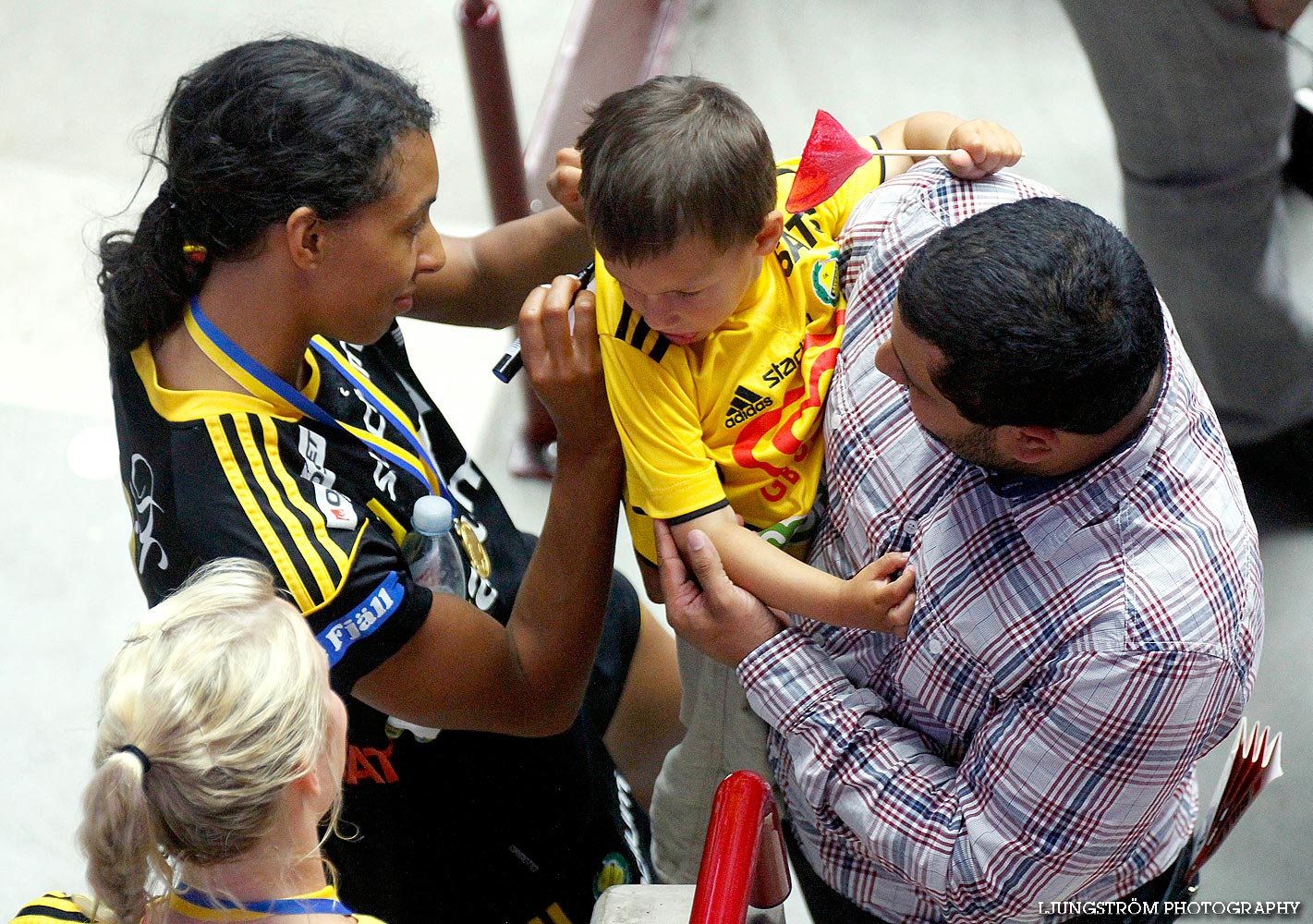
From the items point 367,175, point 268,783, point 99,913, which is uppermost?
point 367,175

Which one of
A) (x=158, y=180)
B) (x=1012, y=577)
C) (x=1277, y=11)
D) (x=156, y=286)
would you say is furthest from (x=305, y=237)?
(x=158, y=180)

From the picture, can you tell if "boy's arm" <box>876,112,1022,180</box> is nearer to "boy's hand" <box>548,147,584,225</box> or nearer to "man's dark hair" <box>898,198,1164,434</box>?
"man's dark hair" <box>898,198,1164,434</box>

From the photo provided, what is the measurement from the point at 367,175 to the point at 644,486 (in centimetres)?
54

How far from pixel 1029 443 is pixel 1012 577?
0.50 ft

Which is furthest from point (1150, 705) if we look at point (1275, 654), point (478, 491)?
point (1275, 654)

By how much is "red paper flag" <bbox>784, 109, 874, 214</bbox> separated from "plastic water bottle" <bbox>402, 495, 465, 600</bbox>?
61 cm

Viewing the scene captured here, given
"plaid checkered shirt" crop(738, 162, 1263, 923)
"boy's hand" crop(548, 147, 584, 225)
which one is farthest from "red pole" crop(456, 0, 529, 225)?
"plaid checkered shirt" crop(738, 162, 1263, 923)

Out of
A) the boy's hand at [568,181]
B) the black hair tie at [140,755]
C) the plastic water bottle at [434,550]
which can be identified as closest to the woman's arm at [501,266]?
the boy's hand at [568,181]

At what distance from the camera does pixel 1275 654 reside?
292 centimetres

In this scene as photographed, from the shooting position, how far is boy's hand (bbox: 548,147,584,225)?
1.79m

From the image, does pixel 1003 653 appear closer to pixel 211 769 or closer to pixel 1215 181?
pixel 211 769

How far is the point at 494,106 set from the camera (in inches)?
116

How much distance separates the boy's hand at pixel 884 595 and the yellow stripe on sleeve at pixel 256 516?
65cm

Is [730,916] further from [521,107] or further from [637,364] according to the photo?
[521,107]
